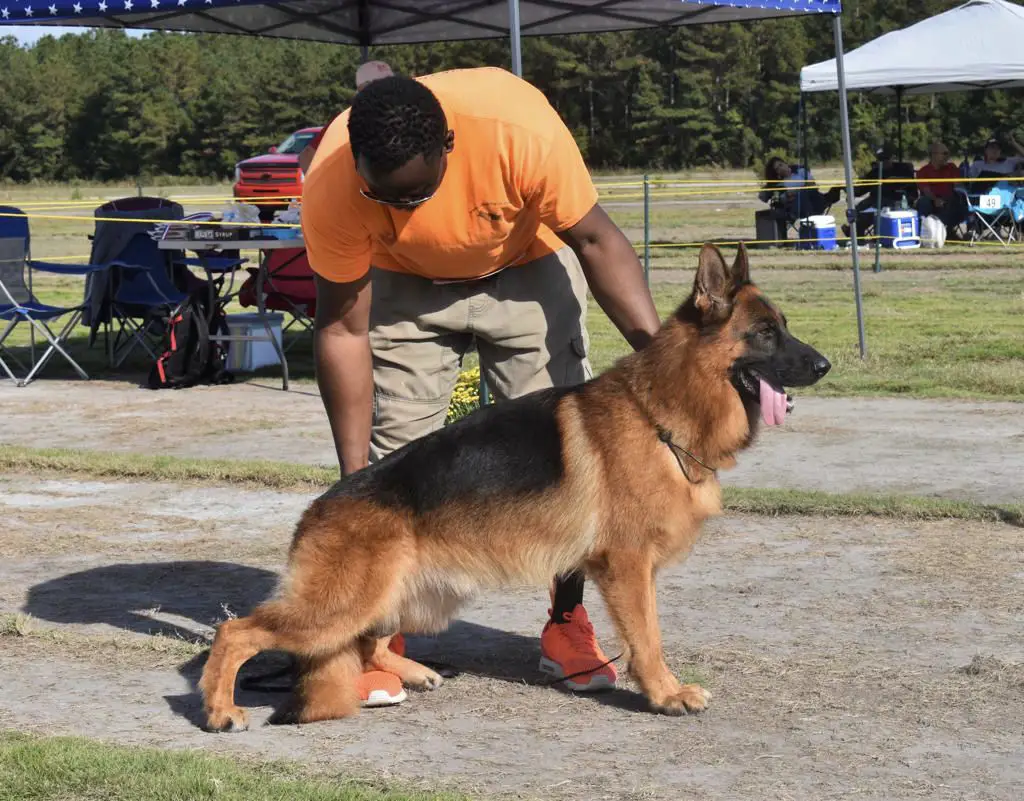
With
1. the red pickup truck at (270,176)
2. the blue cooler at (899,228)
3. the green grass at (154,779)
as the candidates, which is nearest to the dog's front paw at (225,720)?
the green grass at (154,779)

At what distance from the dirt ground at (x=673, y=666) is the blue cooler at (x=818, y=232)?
16.9 metres

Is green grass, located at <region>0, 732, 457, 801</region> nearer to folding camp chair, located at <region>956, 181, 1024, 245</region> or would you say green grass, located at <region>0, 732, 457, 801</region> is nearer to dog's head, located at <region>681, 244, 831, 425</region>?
dog's head, located at <region>681, 244, 831, 425</region>

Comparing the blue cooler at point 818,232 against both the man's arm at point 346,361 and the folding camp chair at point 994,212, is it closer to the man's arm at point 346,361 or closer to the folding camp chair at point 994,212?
the folding camp chair at point 994,212

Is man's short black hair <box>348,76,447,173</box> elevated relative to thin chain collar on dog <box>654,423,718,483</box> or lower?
elevated

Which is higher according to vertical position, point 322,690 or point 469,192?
point 469,192

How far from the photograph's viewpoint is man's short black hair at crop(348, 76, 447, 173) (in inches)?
149

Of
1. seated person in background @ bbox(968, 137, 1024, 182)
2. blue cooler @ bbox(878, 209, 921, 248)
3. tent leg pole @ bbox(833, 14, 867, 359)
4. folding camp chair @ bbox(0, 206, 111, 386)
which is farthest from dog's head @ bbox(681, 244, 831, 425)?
seated person in background @ bbox(968, 137, 1024, 182)

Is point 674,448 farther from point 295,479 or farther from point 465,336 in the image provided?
point 295,479

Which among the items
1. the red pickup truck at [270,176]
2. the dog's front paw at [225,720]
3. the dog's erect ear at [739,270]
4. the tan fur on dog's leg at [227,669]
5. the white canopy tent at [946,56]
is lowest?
the dog's front paw at [225,720]

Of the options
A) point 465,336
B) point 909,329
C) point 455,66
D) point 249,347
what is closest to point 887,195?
point 909,329

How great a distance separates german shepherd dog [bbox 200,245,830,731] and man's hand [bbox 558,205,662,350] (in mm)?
246

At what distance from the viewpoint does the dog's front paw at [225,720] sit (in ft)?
13.3

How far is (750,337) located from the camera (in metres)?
4.07

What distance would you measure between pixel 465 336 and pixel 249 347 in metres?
7.72
